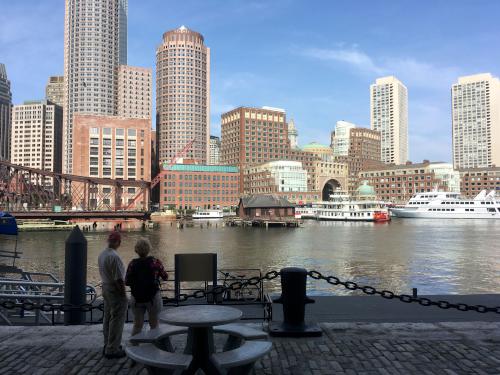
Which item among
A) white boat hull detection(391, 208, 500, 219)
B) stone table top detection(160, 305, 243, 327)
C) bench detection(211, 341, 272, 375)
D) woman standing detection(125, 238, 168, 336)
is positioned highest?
woman standing detection(125, 238, 168, 336)

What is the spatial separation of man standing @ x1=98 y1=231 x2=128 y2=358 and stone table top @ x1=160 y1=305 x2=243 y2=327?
127cm

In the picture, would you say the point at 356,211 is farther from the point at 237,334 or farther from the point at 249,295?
the point at 237,334

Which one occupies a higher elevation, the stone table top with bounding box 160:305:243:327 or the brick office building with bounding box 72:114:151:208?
the brick office building with bounding box 72:114:151:208

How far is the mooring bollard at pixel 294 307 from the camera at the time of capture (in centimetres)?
947

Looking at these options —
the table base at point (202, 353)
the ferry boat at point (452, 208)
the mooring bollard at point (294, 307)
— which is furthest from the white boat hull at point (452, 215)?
the table base at point (202, 353)

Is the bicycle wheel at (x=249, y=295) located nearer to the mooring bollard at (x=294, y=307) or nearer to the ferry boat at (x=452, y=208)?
the mooring bollard at (x=294, y=307)

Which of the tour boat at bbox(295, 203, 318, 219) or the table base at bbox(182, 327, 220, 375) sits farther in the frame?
the tour boat at bbox(295, 203, 318, 219)

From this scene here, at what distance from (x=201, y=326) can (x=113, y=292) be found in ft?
7.48

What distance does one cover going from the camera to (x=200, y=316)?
A: 7.01 m

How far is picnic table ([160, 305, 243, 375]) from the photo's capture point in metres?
6.67

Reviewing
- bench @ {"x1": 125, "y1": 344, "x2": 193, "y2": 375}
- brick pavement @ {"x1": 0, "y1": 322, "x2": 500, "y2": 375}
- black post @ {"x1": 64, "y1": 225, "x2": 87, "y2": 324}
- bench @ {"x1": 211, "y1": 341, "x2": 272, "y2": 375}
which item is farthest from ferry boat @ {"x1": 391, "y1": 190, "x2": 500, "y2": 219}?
bench @ {"x1": 125, "y1": 344, "x2": 193, "y2": 375}

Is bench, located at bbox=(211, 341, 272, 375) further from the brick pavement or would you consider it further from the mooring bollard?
the mooring bollard

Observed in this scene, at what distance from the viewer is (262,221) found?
11162cm

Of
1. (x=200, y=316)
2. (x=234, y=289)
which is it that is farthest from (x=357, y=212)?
(x=200, y=316)
